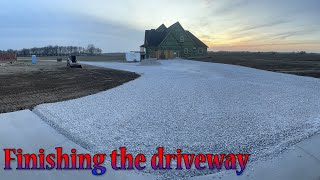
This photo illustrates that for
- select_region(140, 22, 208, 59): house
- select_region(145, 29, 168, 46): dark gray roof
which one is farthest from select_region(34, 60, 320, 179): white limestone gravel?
select_region(145, 29, 168, 46): dark gray roof

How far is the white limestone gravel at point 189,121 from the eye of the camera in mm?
6328

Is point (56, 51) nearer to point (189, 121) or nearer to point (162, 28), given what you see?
point (162, 28)

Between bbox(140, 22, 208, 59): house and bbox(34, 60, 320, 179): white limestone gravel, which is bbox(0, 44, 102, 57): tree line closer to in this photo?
bbox(140, 22, 208, 59): house

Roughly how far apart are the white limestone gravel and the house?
3971 cm

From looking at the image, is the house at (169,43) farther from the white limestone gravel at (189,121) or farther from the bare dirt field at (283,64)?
the white limestone gravel at (189,121)

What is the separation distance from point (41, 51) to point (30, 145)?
127 metres

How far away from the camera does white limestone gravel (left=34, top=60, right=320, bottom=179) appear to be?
20.8ft

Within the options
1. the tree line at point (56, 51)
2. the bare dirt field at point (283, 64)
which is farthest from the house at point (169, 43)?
the tree line at point (56, 51)

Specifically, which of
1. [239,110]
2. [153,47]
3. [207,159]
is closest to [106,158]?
[207,159]

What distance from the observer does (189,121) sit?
27.0 ft

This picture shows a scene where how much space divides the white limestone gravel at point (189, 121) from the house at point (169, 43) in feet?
130

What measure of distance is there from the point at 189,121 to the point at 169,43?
4569 centimetres

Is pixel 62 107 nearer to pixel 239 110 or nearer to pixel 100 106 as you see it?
pixel 100 106

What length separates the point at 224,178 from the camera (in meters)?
4.89
